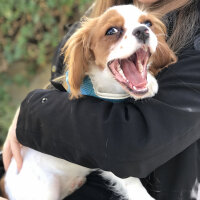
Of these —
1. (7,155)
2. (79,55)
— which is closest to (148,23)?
(79,55)

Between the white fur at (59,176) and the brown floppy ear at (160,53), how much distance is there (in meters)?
0.08

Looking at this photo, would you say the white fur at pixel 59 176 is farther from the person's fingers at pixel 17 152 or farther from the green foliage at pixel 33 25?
the green foliage at pixel 33 25

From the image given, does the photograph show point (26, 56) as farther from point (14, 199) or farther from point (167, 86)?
point (167, 86)

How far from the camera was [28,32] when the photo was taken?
358 cm

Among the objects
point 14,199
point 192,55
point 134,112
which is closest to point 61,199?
point 14,199

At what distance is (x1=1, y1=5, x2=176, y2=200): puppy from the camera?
4.34 ft

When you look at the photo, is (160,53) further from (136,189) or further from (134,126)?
(136,189)

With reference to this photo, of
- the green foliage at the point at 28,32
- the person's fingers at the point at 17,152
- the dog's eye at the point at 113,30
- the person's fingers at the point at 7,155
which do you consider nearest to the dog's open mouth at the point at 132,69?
the dog's eye at the point at 113,30

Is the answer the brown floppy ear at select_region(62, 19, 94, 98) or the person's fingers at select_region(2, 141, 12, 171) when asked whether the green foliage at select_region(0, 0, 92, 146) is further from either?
the brown floppy ear at select_region(62, 19, 94, 98)

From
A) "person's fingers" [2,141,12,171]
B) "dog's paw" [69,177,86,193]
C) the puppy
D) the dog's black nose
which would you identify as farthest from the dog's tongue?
"person's fingers" [2,141,12,171]

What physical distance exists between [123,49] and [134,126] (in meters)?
0.34

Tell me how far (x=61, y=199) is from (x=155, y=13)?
1077mm

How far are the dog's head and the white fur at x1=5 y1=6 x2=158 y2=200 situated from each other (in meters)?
0.02

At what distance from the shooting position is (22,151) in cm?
167
